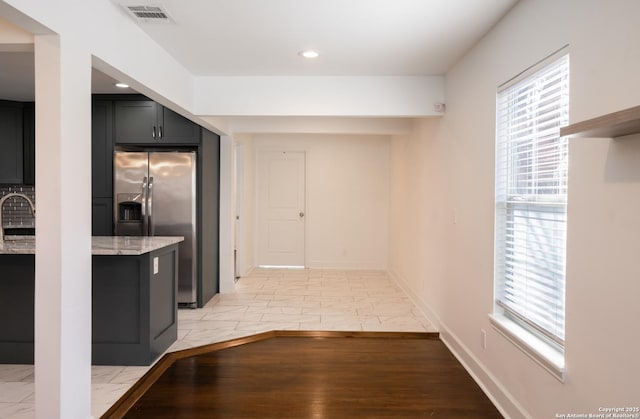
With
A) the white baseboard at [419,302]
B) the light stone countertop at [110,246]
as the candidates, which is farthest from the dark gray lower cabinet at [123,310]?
the white baseboard at [419,302]

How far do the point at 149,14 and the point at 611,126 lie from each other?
8.32 feet

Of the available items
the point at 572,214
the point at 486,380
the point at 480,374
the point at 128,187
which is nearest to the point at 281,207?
the point at 128,187

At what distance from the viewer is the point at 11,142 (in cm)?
486

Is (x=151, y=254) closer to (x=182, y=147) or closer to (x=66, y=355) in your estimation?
(x=66, y=355)

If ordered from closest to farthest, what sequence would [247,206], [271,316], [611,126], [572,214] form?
1. [611,126]
2. [572,214]
3. [271,316]
4. [247,206]

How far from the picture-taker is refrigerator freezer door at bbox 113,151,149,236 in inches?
187

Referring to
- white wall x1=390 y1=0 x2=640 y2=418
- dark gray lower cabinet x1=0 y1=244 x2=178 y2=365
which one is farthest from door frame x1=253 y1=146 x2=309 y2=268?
dark gray lower cabinet x1=0 y1=244 x2=178 y2=365

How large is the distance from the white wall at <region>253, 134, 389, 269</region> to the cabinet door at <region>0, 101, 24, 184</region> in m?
3.55

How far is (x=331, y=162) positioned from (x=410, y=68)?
12.8 feet

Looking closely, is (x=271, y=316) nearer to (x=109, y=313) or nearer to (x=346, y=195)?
(x=109, y=313)

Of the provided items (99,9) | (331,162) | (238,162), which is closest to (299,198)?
(331,162)

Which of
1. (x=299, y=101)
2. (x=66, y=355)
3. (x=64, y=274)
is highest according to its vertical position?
(x=299, y=101)

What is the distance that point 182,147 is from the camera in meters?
4.92

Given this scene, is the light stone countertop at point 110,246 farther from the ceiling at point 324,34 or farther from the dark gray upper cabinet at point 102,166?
the ceiling at point 324,34
